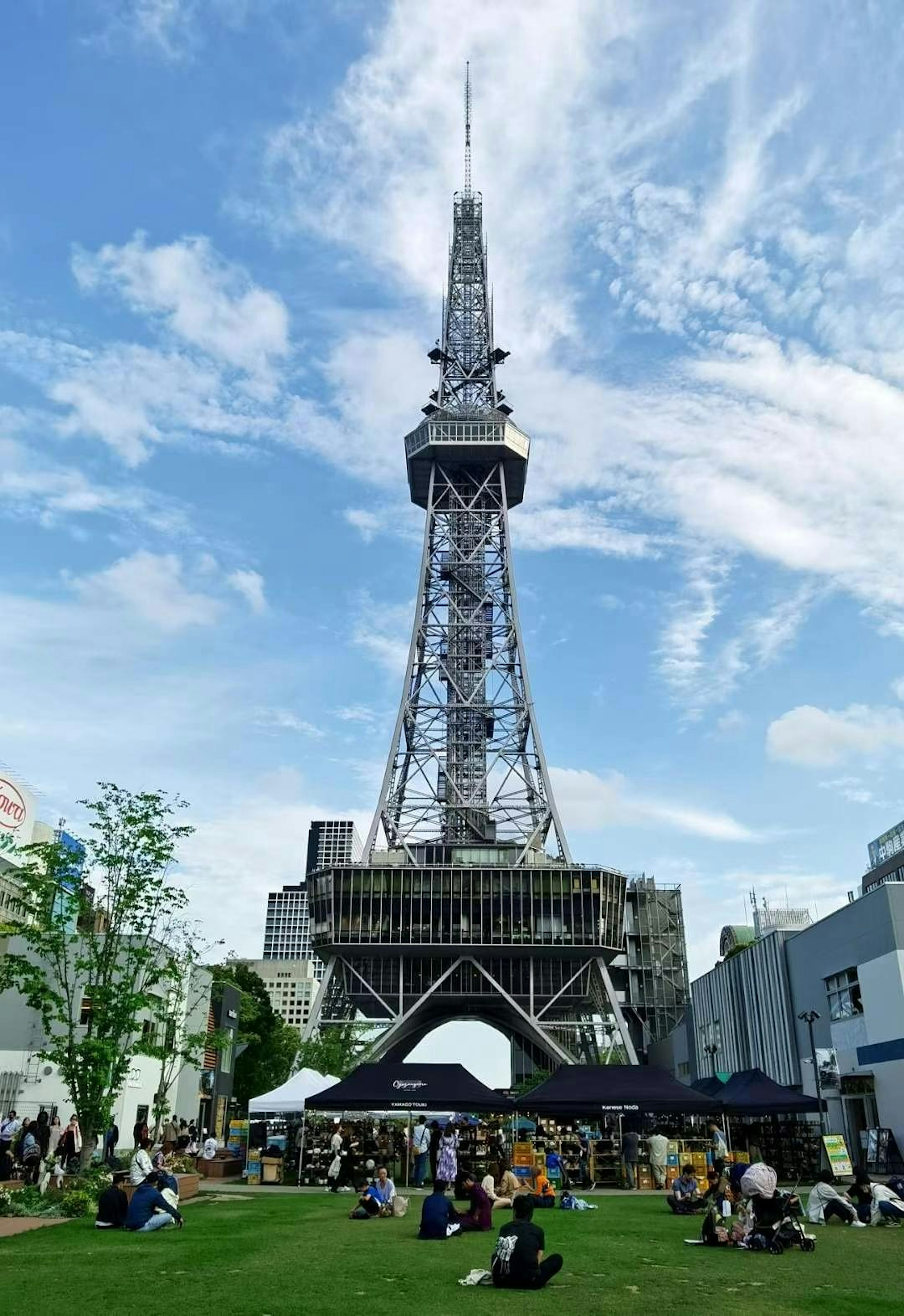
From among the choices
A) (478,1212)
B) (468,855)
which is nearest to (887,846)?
(468,855)

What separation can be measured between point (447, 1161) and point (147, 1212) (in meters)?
8.71

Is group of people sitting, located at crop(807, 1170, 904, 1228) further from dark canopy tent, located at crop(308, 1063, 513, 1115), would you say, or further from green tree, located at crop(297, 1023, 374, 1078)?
green tree, located at crop(297, 1023, 374, 1078)

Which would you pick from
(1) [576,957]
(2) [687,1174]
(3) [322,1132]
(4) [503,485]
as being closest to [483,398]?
(4) [503,485]

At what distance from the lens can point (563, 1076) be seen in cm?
3319

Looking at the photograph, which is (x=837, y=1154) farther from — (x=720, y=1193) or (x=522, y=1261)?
(x=522, y=1261)

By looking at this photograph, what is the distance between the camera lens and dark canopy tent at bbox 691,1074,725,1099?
35938 millimetres

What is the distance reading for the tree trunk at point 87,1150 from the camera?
85.5 ft

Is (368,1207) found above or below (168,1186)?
below

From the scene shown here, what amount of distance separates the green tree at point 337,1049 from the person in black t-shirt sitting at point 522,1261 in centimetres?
7073

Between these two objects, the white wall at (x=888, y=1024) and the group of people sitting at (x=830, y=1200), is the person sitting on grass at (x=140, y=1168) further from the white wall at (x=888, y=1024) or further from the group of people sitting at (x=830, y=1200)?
the white wall at (x=888, y=1024)

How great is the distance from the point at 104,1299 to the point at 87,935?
18.0 meters

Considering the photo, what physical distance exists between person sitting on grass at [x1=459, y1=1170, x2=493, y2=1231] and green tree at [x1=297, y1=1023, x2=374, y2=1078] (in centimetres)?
6352

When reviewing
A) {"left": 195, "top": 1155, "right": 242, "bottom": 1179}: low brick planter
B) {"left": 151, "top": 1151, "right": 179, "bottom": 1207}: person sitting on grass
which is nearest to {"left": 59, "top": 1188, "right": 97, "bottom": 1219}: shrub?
{"left": 151, "top": 1151, "right": 179, "bottom": 1207}: person sitting on grass

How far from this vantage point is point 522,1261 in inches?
534
